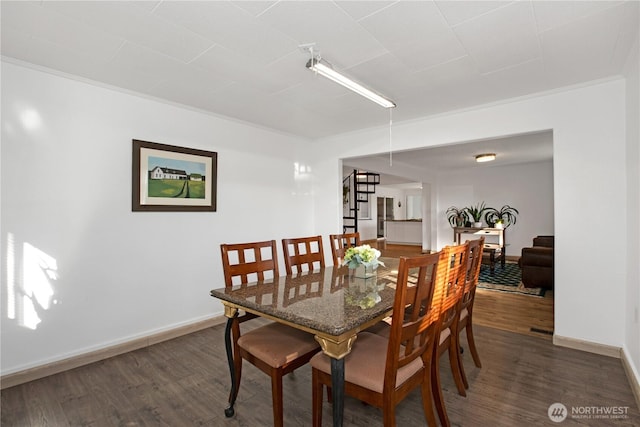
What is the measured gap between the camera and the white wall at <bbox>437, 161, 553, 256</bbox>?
7223 mm

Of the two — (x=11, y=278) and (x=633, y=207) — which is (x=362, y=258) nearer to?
(x=633, y=207)

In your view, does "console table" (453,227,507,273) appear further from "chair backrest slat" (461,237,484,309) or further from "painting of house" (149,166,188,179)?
"painting of house" (149,166,188,179)

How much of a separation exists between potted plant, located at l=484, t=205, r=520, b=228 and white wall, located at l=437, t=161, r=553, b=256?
9cm

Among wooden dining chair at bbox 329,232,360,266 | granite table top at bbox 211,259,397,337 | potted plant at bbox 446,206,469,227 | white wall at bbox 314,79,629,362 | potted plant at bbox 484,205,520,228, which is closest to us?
granite table top at bbox 211,259,397,337

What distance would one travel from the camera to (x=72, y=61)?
2.34 m

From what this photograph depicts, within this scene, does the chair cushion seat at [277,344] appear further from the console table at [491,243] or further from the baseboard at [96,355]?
the console table at [491,243]

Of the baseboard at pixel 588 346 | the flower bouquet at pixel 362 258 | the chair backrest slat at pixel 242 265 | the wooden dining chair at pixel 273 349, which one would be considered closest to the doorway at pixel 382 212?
the baseboard at pixel 588 346

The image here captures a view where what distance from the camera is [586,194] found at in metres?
2.73

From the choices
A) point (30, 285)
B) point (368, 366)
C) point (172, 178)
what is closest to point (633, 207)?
point (368, 366)

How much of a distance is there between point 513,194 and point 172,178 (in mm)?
7647

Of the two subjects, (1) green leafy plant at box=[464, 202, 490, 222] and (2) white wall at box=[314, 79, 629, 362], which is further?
(1) green leafy plant at box=[464, 202, 490, 222]

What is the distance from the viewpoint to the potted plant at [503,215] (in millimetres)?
7582

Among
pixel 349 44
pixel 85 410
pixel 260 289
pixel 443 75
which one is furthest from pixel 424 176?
pixel 85 410

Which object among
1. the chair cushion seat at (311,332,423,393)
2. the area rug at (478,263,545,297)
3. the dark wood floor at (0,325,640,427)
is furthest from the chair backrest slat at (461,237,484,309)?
the area rug at (478,263,545,297)
